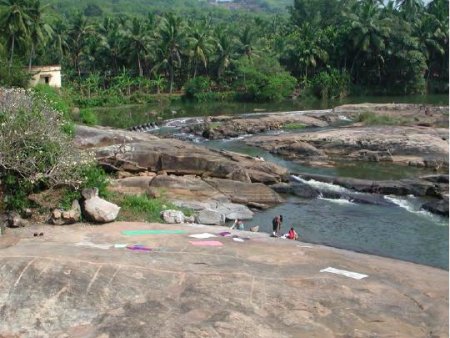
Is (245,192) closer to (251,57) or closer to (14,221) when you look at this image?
(14,221)

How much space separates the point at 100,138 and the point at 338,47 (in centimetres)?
5220

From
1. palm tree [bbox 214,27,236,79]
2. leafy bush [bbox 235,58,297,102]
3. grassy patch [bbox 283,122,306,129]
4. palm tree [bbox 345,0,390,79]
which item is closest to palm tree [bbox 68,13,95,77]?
palm tree [bbox 214,27,236,79]

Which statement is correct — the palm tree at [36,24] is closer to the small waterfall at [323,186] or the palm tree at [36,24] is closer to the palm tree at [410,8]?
the small waterfall at [323,186]

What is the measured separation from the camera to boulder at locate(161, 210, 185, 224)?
23092 mm

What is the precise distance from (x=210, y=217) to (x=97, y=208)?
20.3 ft

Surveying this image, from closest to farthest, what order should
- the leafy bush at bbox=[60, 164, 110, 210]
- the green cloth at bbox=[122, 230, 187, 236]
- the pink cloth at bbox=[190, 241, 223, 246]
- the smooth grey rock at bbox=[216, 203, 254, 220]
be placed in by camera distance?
1. the pink cloth at bbox=[190, 241, 223, 246]
2. the green cloth at bbox=[122, 230, 187, 236]
3. the leafy bush at bbox=[60, 164, 110, 210]
4. the smooth grey rock at bbox=[216, 203, 254, 220]

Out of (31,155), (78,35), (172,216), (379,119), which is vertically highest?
(78,35)

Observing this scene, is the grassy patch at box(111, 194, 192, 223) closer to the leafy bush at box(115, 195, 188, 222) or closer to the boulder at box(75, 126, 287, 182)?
the leafy bush at box(115, 195, 188, 222)

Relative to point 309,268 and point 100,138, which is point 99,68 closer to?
→ point 100,138

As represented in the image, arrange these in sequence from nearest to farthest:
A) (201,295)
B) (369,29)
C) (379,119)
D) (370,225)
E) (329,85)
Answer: (201,295), (370,225), (379,119), (369,29), (329,85)

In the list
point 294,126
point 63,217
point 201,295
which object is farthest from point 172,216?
point 294,126

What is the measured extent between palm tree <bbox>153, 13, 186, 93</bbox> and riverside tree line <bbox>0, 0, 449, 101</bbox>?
0.12 metres

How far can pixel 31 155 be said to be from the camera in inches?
808

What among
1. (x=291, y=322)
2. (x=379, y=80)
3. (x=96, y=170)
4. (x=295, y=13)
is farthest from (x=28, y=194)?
(x=295, y=13)
